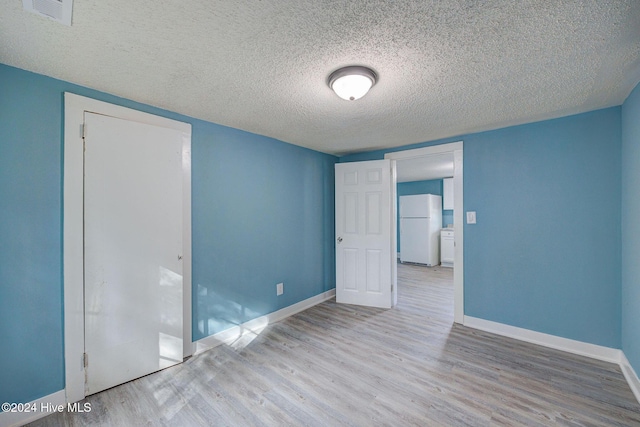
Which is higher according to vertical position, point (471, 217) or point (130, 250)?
point (471, 217)

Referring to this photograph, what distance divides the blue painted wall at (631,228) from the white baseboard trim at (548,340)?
153 millimetres

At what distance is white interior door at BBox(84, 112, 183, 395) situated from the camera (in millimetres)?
1813

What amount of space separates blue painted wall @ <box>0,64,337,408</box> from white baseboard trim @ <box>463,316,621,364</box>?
2.03m

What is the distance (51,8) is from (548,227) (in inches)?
149

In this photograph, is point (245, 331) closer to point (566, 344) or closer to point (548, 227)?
point (566, 344)

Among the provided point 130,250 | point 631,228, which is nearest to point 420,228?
point 631,228

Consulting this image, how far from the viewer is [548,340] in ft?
8.03

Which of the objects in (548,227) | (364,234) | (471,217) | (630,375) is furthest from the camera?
(364,234)

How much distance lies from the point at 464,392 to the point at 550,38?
2242 mm

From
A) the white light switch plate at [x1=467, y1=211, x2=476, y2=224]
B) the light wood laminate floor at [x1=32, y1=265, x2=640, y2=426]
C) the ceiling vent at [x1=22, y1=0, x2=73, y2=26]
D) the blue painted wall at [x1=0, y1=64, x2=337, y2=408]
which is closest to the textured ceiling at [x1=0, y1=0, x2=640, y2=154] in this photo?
the ceiling vent at [x1=22, y1=0, x2=73, y2=26]

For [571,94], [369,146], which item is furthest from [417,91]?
[369,146]

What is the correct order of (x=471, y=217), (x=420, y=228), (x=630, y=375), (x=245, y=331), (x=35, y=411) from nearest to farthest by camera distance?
(x=35, y=411) < (x=630, y=375) < (x=245, y=331) < (x=471, y=217) < (x=420, y=228)

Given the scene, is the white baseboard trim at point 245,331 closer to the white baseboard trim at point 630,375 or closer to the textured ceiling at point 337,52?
the textured ceiling at point 337,52

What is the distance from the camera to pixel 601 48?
1400 millimetres
